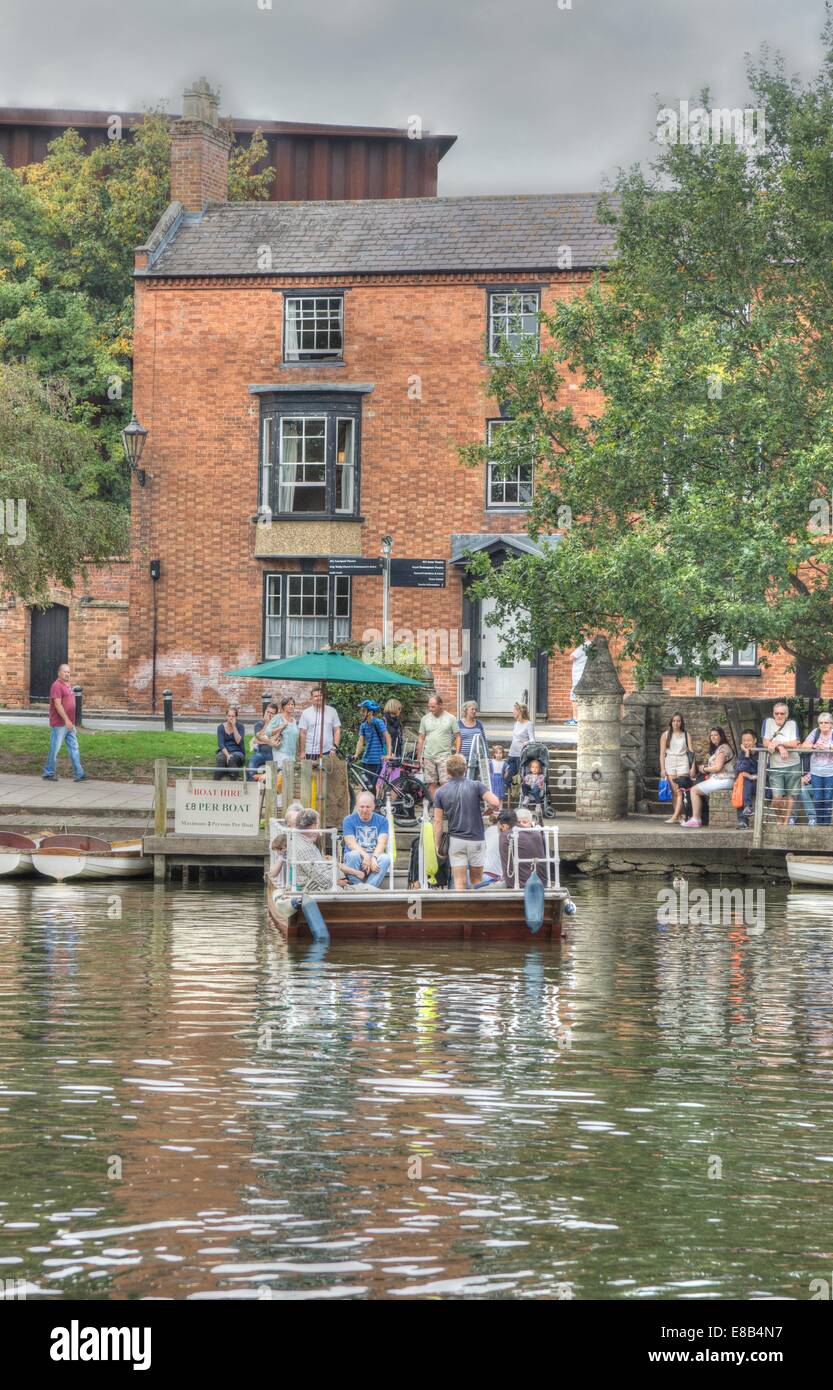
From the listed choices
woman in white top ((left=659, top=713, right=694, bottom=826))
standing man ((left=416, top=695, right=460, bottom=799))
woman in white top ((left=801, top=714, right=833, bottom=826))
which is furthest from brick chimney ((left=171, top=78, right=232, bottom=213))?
woman in white top ((left=801, top=714, right=833, bottom=826))

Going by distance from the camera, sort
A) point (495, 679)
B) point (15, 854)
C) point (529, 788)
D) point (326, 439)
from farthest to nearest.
→ point (326, 439)
point (495, 679)
point (529, 788)
point (15, 854)

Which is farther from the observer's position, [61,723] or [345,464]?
[345,464]

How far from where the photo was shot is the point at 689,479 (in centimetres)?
2695

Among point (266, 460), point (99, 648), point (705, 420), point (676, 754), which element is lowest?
point (676, 754)

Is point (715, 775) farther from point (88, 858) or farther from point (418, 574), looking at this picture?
point (418, 574)

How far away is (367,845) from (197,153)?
1046 inches

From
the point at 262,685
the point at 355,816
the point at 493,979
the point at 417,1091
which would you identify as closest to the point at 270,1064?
the point at 417,1091

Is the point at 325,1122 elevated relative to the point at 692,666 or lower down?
lower down

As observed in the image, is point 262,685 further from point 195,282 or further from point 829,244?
point 829,244

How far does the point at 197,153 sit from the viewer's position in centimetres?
4262

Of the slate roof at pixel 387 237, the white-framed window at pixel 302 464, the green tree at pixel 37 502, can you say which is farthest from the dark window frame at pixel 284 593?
the green tree at pixel 37 502

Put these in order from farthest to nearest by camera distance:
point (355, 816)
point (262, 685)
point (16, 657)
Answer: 1. point (16, 657)
2. point (262, 685)
3. point (355, 816)

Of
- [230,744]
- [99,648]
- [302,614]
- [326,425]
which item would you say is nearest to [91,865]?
[230,744]
